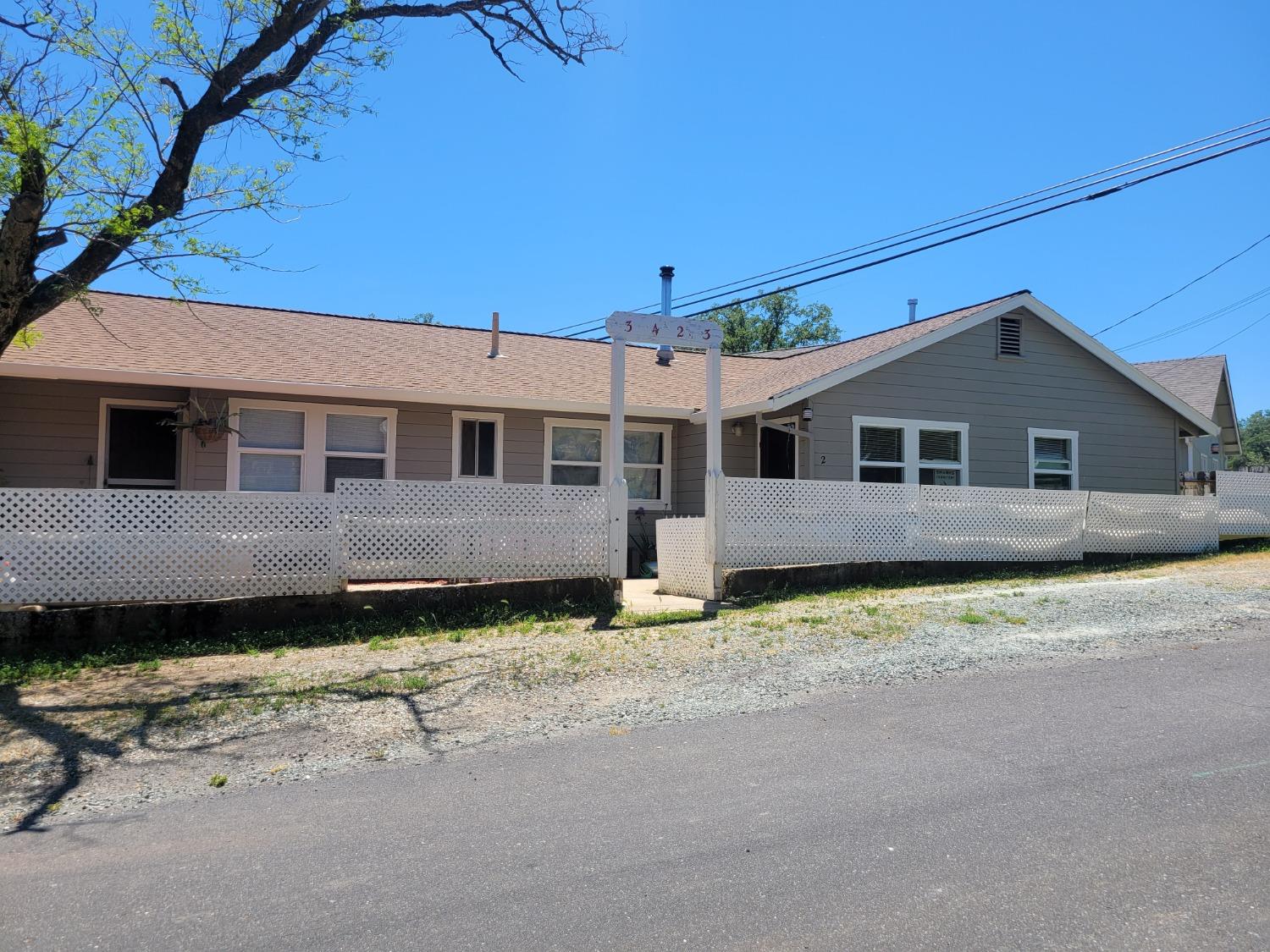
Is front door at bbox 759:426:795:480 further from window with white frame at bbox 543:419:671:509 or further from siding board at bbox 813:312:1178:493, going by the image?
window with white frame at bbox 543:419:671:509

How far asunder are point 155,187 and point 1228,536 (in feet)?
56.4

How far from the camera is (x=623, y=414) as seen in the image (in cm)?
1149

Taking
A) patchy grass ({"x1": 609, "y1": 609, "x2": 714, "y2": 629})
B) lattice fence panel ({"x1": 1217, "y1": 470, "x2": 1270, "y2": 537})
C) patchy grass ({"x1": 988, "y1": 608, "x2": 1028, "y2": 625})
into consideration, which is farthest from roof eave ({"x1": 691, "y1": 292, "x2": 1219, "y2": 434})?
patchy grass ({"x1": 988, "y1": 608, "x2": 1028, "y2": 625})

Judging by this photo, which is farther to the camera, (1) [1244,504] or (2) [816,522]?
(1) [1244,504]

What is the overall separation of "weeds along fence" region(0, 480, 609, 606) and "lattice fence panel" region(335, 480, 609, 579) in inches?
0.4

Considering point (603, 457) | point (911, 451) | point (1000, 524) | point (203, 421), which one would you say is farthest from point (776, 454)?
point (203, 421)

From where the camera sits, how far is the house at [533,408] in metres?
12.8

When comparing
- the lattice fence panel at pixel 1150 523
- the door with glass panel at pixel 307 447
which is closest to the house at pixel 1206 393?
the lattice fence panel at pixel 1150 523

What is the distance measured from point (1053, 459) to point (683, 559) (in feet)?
26.7

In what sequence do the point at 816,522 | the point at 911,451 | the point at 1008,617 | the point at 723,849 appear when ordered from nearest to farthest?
the point at 723,849
the point at 1008,617
the point at 816,522
the point at 911,451

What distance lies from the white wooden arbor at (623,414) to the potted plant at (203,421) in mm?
5614

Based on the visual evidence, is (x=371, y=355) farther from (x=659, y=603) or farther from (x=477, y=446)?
(x=659, y=603)

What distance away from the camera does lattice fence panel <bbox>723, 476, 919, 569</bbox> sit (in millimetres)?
11922

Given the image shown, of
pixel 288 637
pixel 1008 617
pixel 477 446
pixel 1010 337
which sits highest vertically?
pixel 1010 337
